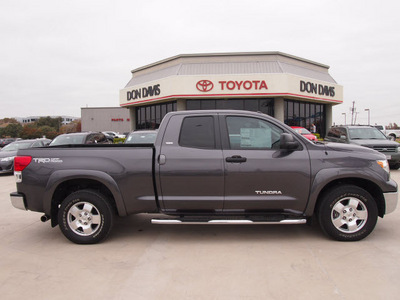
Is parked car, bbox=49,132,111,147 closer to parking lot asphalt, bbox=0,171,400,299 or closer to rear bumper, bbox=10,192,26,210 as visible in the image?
parking lot asphalt, bbox=0,171,400,299

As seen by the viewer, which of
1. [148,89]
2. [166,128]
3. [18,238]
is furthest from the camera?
Answer: [148,89]

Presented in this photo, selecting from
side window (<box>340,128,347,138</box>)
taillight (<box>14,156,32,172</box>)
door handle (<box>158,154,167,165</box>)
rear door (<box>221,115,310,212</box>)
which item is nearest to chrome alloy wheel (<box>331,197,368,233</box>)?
rear door (<box>221,115,310,212</box>)

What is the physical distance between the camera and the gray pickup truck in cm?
422

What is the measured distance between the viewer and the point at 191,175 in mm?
4223

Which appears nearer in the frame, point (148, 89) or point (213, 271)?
point (213, 271)

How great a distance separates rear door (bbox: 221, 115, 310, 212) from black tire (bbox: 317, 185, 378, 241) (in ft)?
1.17

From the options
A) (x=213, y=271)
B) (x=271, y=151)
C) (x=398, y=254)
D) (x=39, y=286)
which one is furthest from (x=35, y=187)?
(x=398, y=254)

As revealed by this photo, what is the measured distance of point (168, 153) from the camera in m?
4.30

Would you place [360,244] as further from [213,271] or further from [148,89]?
[148,89]

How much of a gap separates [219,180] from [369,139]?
9.49m

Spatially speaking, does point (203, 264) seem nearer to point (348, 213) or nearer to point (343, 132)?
point (348, 213)

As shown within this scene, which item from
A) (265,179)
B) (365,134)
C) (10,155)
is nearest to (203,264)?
(265,179)

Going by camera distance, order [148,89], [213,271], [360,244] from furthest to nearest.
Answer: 1. [148,89]
2. [360,244]
3. [213,271]

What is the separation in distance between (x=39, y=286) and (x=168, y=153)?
220 cm
